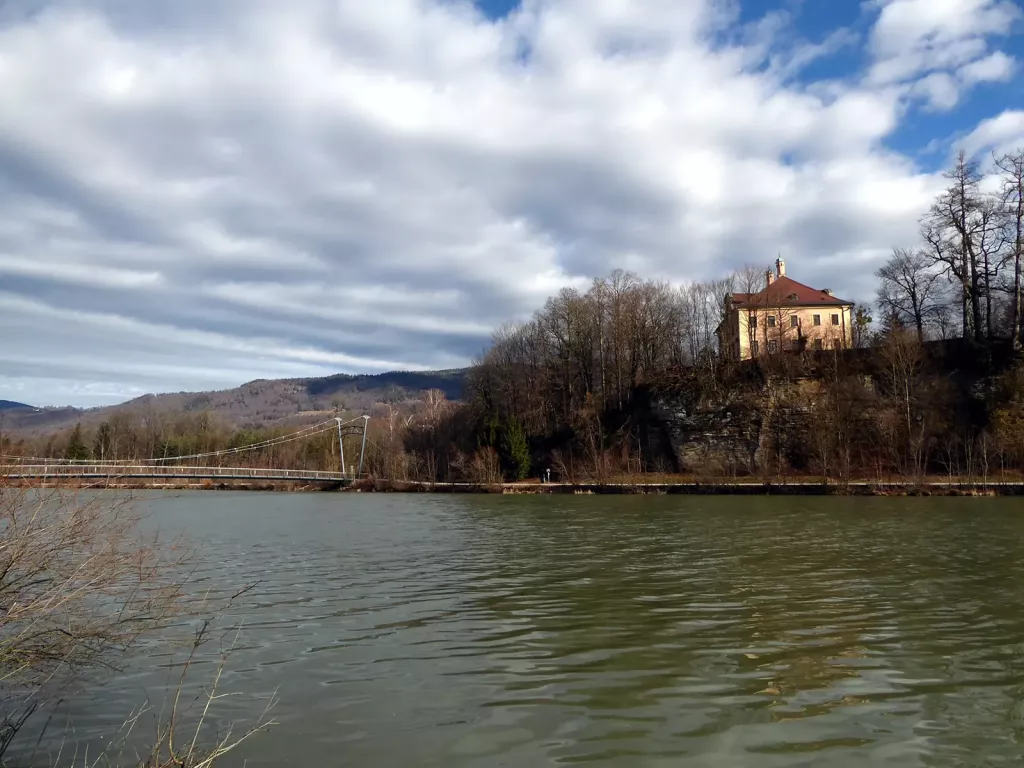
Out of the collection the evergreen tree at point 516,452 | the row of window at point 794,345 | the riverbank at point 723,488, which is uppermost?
the row of window at point 794,345

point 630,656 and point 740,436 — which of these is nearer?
point 630,656

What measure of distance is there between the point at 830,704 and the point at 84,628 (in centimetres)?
813

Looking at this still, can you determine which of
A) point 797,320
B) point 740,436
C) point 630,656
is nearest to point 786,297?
point 797,320

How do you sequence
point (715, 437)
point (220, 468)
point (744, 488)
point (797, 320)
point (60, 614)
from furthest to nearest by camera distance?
point (220, 468), point (797, 320), point (715, 437), point (744, 488), point (60, 614)

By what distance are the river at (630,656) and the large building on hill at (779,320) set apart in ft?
148

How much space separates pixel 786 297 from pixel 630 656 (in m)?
62.0

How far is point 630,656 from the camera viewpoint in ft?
29.8

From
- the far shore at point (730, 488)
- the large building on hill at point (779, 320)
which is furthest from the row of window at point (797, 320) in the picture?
the far shore at point (730, 488)

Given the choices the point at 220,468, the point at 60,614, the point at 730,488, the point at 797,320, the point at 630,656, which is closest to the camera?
the point at 60,614

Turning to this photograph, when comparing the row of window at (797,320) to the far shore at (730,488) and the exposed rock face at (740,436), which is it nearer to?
the exposed rock face at (740,436)

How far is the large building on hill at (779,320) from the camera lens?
63438mm

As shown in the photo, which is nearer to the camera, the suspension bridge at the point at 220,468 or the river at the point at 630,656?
the river at the point at 630,656

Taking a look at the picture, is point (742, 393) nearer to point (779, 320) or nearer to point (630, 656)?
point (779, 320)

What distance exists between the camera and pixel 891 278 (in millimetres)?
57594
